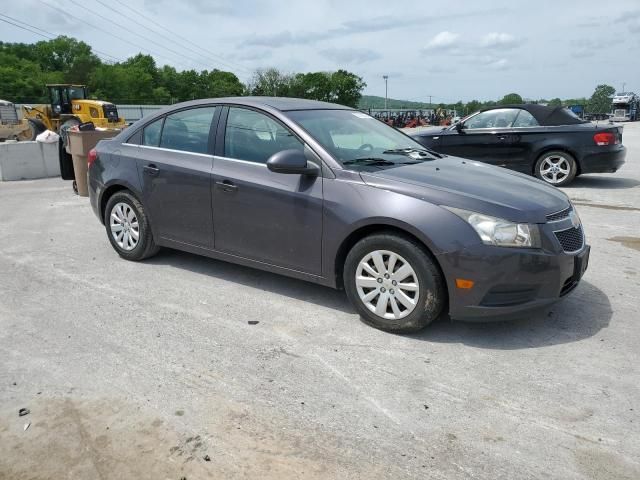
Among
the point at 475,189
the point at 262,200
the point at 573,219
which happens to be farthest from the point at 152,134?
the point at 573,219

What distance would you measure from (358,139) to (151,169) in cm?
199

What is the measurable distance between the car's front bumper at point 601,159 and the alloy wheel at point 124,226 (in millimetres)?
8095

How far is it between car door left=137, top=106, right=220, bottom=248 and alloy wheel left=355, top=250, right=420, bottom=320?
158 centimetres

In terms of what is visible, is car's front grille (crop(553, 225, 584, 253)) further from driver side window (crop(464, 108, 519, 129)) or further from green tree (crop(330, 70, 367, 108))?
green tree (crop(330, 70, 367, 108))

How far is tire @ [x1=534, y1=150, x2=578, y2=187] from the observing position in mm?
10188

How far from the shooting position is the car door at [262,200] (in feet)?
14.1

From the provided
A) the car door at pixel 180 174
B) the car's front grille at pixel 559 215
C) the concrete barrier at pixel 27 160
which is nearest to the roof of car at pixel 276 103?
the car door at pixel 180 174

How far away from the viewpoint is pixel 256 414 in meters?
3.03

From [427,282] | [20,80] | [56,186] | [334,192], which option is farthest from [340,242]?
[20,80]

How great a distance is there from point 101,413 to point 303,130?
2.55 m

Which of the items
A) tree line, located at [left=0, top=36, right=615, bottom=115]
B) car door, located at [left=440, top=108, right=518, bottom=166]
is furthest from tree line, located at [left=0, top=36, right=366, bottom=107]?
car door, located at [left=440, top=108, right=518, bottom=166]

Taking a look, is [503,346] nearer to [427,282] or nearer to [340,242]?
[427,282]

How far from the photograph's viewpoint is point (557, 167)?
1032 cm

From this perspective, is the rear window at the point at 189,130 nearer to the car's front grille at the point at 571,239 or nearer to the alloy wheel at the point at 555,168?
the car's front grille at the point at 571,239
